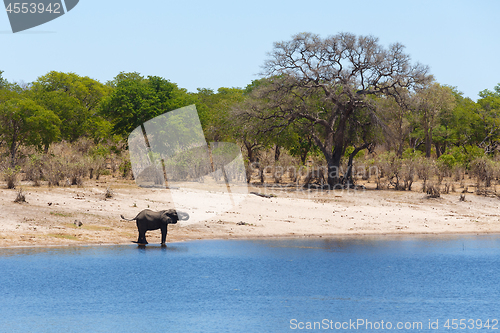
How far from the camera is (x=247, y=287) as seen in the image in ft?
50.0

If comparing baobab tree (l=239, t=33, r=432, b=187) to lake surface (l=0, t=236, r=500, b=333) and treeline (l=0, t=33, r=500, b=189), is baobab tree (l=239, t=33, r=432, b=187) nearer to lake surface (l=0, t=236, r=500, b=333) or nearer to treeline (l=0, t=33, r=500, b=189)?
treeline (l=0, t=33, r=500, b=189)

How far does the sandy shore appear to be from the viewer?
2006 cm

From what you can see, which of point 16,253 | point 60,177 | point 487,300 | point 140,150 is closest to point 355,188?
point 140,150

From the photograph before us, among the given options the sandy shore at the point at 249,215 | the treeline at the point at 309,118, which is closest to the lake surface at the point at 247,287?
the sandy shore at the point at 249,215

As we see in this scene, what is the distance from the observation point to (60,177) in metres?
29.0

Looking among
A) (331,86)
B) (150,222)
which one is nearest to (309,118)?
(331,86)

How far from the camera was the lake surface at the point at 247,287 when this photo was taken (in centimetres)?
1223

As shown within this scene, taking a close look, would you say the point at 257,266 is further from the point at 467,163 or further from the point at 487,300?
the point at 467,163

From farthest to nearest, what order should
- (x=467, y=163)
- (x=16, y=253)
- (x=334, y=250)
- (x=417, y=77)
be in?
(x=467, y=163) < (x=417, y=77) < (x=334, y=250) < (x=16, y=253)

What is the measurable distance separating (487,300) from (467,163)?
93.8 feet

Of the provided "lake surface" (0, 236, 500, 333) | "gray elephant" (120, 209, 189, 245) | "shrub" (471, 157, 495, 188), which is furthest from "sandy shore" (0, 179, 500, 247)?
"shrub" (471, 157, 495, 188)

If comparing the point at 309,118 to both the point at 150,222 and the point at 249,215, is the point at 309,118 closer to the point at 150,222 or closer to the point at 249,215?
the point at 249,215

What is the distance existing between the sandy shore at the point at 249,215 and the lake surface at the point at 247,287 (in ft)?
5.72

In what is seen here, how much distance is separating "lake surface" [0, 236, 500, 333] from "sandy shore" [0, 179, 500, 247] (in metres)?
1.74
